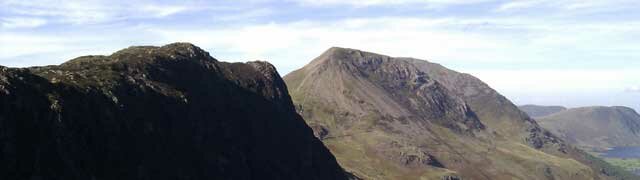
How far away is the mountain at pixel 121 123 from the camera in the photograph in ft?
344

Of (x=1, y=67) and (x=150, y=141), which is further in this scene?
(x=150, y=141)

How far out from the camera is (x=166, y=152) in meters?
146

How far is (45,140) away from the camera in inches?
4200

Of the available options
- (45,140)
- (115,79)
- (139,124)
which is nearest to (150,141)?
(139,124)

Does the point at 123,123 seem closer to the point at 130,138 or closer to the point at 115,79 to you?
the point at 130,138

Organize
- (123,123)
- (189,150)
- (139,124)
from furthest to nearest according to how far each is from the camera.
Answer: (189,150)
(139,124)
(123,123)

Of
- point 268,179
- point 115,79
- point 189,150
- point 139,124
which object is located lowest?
point 268,179

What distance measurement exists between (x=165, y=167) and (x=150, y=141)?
6724mm

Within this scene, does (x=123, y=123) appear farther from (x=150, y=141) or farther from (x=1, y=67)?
(x=1, y=67)

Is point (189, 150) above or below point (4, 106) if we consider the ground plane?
below

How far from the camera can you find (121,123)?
131500 millimetres

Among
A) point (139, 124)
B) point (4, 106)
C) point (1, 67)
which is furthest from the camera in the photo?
point (139, 124)

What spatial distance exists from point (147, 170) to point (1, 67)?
35.5 m

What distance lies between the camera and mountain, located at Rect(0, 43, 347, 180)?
104875mm
